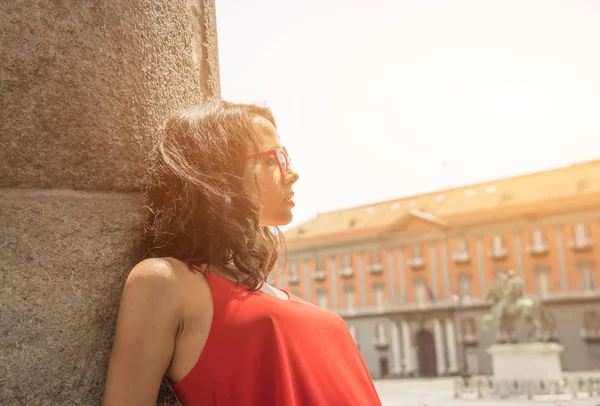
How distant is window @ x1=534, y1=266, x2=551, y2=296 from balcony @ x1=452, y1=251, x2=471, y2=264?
412cm

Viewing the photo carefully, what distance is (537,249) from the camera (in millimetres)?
39312

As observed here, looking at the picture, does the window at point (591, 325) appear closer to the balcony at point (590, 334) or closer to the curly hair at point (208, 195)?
the balcony at point (590, 334)

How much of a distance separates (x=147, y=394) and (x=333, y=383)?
1.15ft

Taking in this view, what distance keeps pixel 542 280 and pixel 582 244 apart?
3.08m

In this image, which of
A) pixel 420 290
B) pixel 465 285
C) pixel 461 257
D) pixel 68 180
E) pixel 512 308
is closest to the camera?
pixel 68 180

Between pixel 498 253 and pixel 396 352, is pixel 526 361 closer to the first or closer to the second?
pixel 498 253

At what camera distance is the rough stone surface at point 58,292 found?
3.80 ft

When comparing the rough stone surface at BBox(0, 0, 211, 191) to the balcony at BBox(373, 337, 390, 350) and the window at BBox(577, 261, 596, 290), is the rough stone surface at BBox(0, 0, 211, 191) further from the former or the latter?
the balcony at BBox(373, 337, 390, 350)

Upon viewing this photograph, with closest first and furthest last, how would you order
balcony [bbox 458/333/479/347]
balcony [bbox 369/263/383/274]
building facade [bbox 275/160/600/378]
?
building facade [bbox 275/160/600/378] < balcony [bbox 458/333/479/347] < balcony [bbox 369/263/383/274]

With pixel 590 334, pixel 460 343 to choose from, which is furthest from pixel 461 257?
pixel 590 334

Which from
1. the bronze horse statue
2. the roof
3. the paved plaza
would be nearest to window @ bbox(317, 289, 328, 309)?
the roof

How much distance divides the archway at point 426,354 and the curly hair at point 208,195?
4217cm

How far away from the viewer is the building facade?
3756 cm

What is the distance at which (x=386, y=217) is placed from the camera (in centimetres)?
4778
